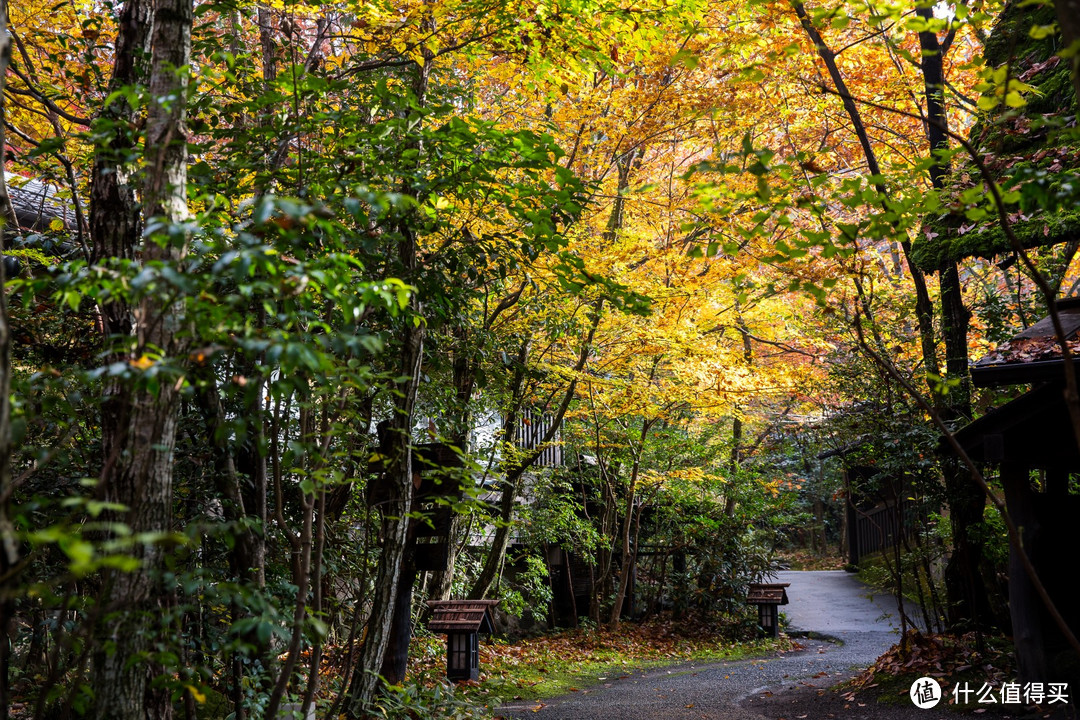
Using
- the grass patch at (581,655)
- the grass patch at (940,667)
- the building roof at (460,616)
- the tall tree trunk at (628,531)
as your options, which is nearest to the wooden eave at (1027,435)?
the grass patch at (940,667)

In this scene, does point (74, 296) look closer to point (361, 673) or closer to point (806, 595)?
point (361, 673)

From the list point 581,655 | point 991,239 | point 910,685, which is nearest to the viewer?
point 991,239

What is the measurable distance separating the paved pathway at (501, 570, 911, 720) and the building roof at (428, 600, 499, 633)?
3.41 ft

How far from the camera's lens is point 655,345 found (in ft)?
38.8

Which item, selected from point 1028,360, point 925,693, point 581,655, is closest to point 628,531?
point 581,655

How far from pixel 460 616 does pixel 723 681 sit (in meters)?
4.10

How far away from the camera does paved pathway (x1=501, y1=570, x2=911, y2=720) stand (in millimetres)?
9023

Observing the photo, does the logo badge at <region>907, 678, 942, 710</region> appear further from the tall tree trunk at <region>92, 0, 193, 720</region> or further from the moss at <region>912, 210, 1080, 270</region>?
the tall tree trunk at <region>92, 0, 193, 720</region>

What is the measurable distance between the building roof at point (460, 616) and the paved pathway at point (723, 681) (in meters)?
1.04

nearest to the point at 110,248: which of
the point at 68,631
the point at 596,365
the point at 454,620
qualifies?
the point at 68,631

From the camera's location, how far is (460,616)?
9.64m

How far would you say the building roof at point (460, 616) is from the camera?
951 cm

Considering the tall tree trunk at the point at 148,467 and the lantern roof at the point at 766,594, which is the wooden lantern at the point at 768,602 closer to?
the lantern roof at the point at 766,594

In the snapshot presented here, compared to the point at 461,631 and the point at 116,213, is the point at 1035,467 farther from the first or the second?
the point at 116,213
